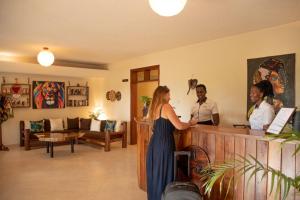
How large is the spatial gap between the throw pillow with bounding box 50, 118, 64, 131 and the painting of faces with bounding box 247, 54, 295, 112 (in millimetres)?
5550

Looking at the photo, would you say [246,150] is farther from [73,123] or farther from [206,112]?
[73,123]

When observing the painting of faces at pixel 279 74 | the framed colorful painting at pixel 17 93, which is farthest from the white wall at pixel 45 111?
the painting of faces at pixel 279 74

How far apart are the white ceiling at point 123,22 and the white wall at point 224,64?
0.67 feet

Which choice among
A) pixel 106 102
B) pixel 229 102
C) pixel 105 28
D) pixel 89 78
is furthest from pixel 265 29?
pixel 89 78

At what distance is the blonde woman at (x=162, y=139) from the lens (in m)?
2.50

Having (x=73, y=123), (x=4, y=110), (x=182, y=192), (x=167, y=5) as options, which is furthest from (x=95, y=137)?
(x=167, y=5)

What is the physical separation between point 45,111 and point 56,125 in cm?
78

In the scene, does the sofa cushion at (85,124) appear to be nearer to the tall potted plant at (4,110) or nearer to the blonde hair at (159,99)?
the tall potted plant at (4,110)

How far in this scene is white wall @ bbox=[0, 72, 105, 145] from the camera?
6.68 metres

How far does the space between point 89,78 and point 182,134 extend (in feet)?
20.1

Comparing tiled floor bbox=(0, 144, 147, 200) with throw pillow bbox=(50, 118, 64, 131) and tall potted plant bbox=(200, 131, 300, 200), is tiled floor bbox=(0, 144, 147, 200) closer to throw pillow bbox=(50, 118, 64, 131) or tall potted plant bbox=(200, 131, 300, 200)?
throw pillow bbox=(50, 118, 64, 131)

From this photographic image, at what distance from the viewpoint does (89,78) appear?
819cm

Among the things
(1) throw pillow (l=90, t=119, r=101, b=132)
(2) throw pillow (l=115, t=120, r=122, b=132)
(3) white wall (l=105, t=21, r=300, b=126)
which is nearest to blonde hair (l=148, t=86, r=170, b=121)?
(3) white wall (l=105, t=21, r=300, b=126)

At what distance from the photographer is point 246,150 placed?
2.10m
